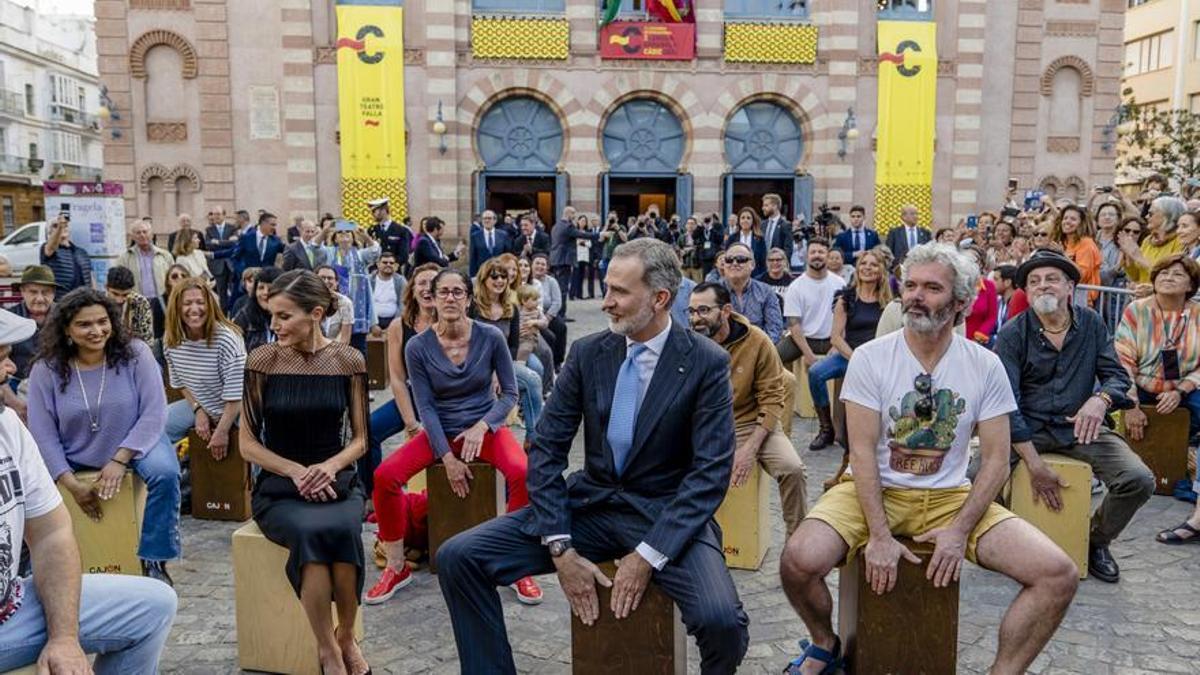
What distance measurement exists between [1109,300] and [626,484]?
23.6ft

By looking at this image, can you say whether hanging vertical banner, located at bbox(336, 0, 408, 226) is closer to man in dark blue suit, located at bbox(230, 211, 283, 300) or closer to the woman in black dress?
man in dark blue suit, located at bbox(230, 211, 283, 300)

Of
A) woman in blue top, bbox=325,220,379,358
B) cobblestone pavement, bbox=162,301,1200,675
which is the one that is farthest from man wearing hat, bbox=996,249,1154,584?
woman in blue top, bbox=325,220,379,358

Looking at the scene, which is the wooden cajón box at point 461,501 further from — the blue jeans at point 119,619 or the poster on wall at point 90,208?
the poster on wall at point 90,208

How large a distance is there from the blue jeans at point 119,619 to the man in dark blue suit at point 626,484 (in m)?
1.01

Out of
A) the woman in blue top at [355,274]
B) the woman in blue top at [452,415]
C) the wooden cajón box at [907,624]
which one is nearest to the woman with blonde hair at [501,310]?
the woman in blue top at [452,415]

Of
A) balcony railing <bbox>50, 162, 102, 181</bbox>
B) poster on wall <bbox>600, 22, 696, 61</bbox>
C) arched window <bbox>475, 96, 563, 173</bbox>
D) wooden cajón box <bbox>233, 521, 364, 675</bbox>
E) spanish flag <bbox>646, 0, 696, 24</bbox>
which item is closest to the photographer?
wooden cajón box <bbox>233, 521, 364, 675</bbox>

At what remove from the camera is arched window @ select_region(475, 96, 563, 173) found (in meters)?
21.6

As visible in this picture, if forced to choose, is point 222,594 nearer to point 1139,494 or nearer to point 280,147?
point 1139,494

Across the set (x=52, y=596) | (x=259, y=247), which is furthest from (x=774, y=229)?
(x=52, y=596)

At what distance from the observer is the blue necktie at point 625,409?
3.69 m

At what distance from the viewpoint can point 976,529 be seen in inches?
148

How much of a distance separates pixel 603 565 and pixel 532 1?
19693 mm

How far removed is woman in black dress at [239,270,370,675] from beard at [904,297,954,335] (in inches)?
101

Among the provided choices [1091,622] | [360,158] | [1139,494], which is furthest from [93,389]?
[360,158]
